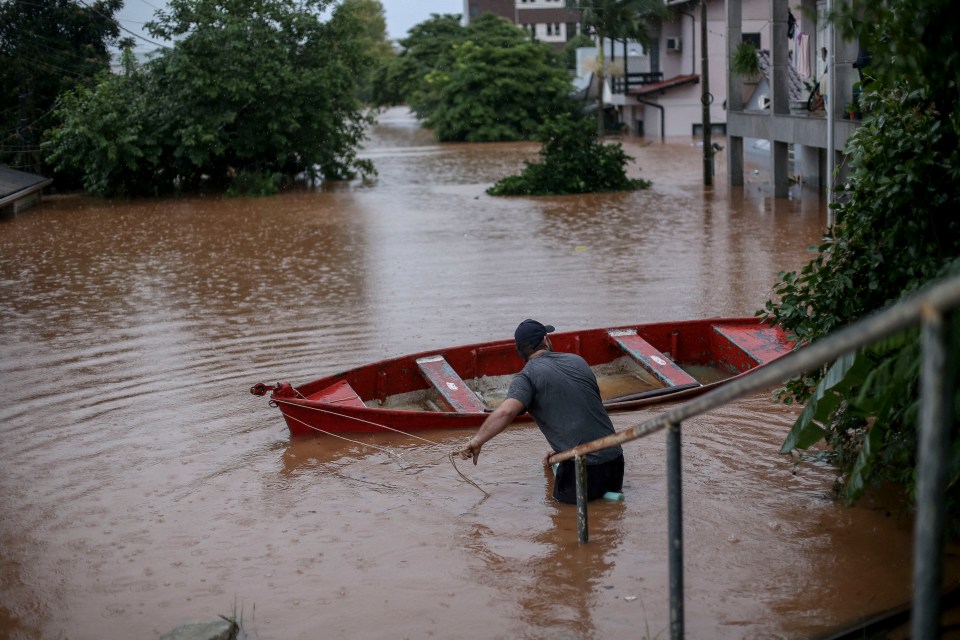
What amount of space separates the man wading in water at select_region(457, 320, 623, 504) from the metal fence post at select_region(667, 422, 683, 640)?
103 inches

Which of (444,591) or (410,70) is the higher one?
(410,70)

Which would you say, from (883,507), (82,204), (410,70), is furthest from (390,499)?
(410,70)

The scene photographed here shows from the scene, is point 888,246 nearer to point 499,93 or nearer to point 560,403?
point 560,403

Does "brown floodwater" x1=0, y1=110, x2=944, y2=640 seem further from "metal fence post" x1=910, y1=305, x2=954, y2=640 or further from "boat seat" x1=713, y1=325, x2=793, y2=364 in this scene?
"metal fence post" x1=910, y1=305, x2=954, y2=640

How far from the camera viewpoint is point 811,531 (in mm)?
A: 6652

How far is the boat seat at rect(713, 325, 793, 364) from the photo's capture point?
1000 centimetres

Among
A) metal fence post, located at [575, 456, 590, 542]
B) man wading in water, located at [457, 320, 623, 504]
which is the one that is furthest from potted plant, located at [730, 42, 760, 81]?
metal fence post, located at [575, 456, 590, 542]

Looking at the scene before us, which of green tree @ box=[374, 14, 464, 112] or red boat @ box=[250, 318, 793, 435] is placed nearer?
red boat @ box=[250, 318, 793, 435]

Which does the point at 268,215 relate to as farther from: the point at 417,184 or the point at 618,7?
the point at 618,7

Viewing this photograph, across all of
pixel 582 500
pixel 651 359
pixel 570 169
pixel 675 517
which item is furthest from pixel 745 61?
pixel 675 517

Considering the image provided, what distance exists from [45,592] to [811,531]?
4613 mm

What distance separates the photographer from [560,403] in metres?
6.96

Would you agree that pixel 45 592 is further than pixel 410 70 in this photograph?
No

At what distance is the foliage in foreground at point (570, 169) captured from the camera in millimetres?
28516
